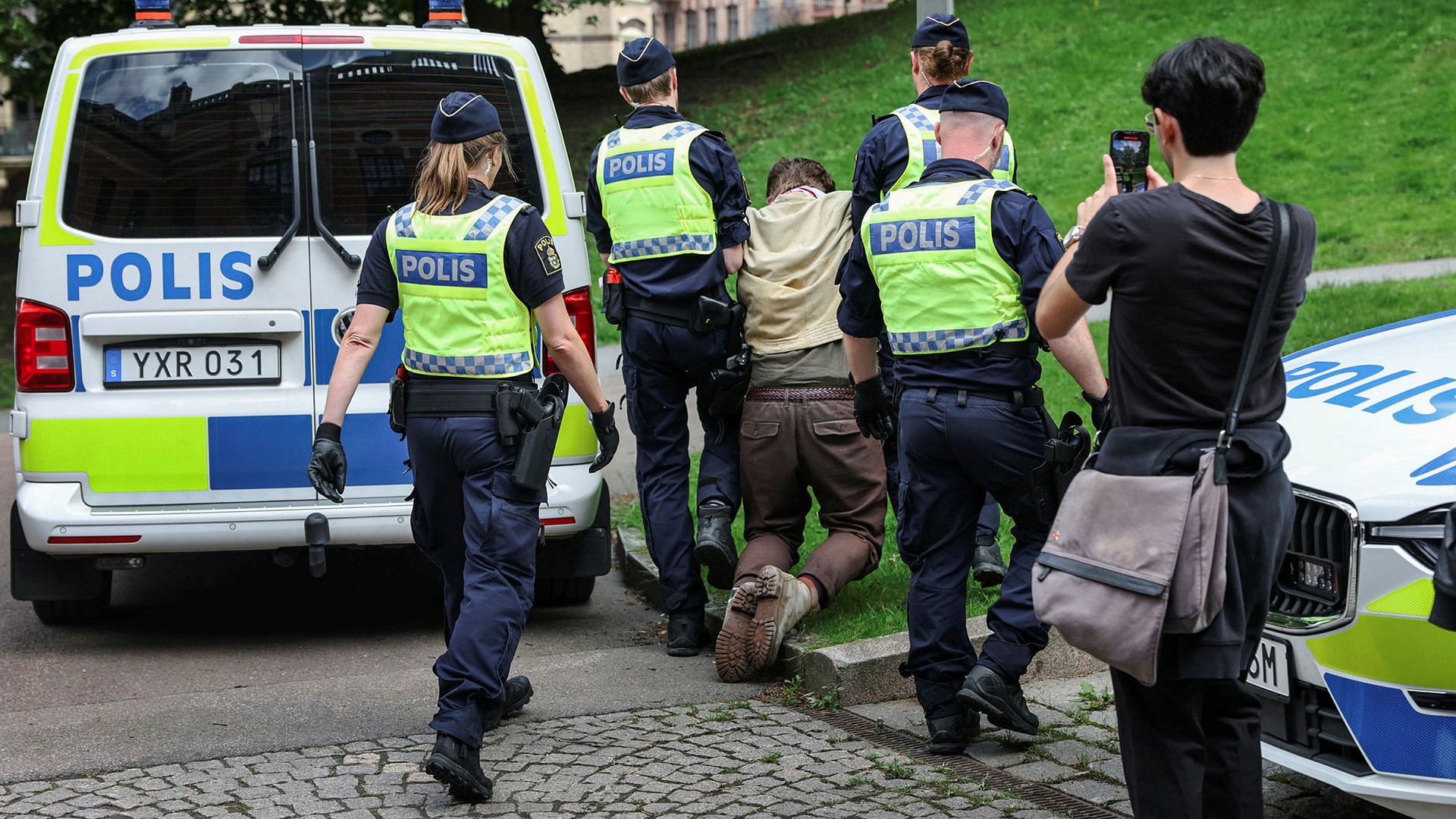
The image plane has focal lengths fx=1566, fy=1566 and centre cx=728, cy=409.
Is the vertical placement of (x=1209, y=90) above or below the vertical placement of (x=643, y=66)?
below

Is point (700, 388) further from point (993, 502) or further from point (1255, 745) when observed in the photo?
point (1255, 745)

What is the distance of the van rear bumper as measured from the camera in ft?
17.1

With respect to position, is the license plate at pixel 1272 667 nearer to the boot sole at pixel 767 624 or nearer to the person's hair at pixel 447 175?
the boot sole at pixel 767 624

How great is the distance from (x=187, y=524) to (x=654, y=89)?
7.06 ft

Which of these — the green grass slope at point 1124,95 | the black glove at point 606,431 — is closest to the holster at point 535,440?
the black glove at point 606,431

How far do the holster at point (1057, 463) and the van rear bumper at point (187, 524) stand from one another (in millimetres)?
1955

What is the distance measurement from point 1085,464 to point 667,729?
1.95 metres

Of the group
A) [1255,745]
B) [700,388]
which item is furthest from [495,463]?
[1255,745]

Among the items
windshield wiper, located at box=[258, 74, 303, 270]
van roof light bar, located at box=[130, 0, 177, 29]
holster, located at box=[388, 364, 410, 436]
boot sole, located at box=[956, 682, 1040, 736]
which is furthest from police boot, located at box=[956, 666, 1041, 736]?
van roof light bar, located at box=[130, 0, 177, 29]

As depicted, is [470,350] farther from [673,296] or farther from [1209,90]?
[1209,90]

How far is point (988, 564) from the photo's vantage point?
17.6ft

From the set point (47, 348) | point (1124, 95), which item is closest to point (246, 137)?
point (47, 348)

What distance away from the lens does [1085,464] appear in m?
2.96

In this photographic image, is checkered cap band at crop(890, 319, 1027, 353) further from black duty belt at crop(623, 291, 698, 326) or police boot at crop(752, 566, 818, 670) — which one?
black duty belt at crop(623, 291, 698, 326)
